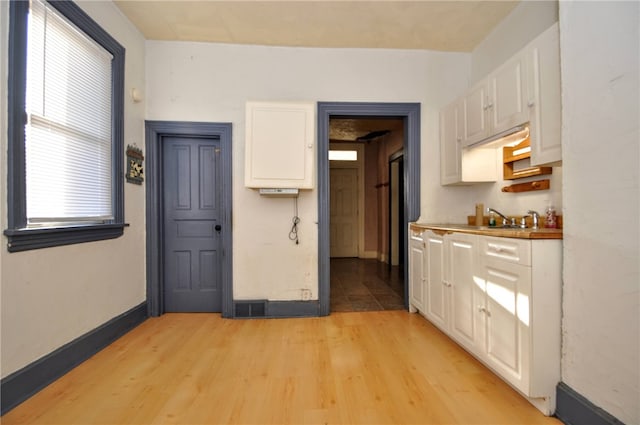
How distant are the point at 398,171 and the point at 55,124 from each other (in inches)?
199

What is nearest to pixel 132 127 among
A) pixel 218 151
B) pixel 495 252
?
pixel 218 151

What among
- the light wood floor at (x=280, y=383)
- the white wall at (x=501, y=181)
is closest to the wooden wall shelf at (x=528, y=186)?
the white wall at (x=501, y=181)

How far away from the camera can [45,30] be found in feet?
5.99

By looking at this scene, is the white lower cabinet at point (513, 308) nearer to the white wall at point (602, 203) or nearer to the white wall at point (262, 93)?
the white wall at point (602, 203)

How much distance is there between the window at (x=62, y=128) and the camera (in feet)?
5.37

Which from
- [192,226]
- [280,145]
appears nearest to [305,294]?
[192,226]

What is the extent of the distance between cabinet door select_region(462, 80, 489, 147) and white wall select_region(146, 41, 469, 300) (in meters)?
0.81

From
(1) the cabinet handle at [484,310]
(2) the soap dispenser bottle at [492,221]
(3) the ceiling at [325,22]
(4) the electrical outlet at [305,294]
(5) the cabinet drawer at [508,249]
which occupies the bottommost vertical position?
(4) the electrical outlet at [305,294]

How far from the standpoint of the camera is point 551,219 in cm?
202

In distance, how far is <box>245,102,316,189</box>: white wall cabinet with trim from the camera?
107 inches

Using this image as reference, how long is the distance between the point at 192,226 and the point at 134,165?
0.81m

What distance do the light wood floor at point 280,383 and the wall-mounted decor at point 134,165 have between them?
143cm

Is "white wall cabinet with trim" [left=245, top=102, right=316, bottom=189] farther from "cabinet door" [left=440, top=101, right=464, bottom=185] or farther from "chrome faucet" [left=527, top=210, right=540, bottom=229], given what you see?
"chrome faucet" [left=527, top=210, right=540, bottom=229]

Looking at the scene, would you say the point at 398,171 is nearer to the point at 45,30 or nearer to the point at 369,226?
the point at 369,226
